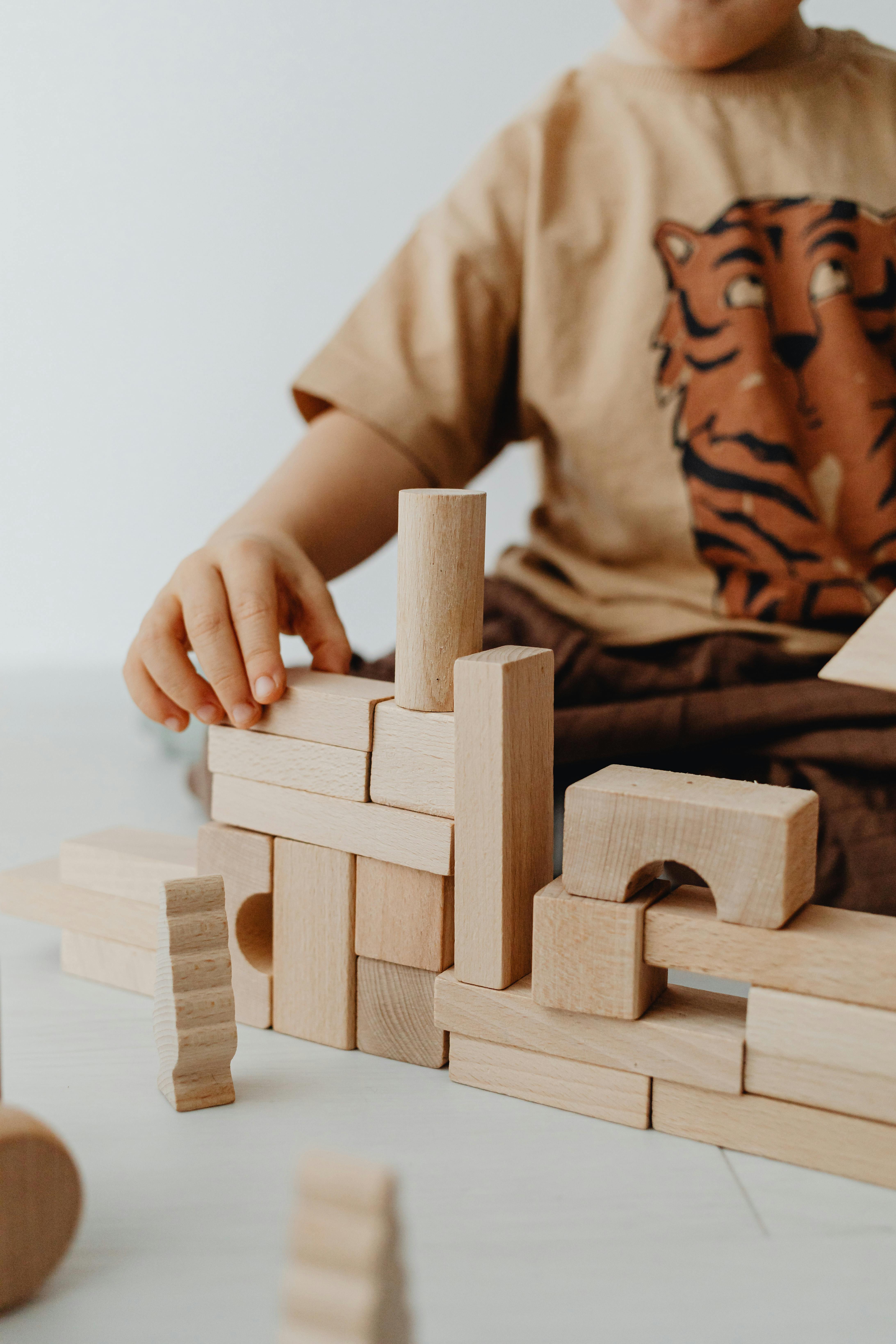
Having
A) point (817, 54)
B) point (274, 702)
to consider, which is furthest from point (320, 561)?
point (817, 54)

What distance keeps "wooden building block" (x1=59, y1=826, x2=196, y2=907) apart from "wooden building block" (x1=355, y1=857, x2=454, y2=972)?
112 mm

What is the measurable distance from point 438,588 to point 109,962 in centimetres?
31

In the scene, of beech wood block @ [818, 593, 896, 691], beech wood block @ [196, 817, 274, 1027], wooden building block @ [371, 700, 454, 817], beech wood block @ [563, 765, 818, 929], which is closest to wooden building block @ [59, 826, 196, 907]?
beech wood block @ [196, 817, 274, 1027]

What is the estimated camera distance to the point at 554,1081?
0.57 meters

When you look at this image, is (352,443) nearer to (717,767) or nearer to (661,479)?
(661,479)

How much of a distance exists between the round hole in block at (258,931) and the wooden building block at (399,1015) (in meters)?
0.06

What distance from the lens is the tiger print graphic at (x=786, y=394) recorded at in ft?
3.06

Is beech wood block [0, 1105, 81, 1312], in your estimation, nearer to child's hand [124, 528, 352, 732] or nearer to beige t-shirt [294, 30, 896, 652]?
child's hand [124, 528, 352, 732]

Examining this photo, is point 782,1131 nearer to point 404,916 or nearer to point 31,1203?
point 404,916

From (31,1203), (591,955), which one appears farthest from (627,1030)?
(31,1203)

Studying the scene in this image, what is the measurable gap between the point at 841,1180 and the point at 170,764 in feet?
2.70

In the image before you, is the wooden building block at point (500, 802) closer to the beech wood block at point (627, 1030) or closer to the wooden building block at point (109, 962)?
the beech wood block at point (627, 1030)

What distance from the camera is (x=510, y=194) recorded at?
3.30 ft

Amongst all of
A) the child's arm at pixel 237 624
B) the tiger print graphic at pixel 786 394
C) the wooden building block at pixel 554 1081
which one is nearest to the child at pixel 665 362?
the tiger print graphic at pixel 786 394
